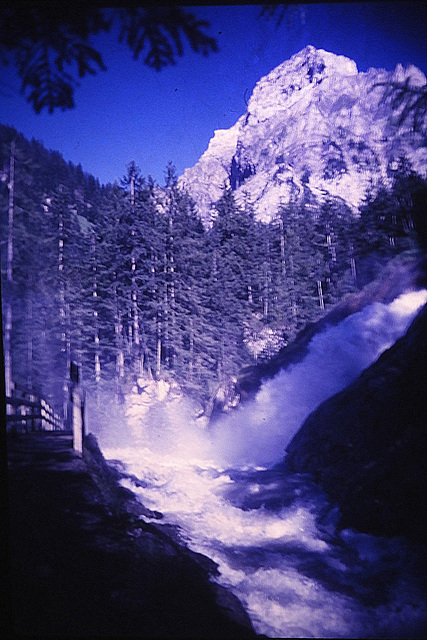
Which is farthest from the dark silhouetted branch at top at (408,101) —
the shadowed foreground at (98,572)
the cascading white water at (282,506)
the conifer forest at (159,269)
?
the shadowed foreground at (98,572)

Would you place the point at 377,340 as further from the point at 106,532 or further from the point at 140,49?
the point at 140,49

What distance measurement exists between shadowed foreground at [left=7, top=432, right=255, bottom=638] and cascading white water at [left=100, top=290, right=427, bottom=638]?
44 centimetres

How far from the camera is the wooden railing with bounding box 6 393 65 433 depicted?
5.35 m

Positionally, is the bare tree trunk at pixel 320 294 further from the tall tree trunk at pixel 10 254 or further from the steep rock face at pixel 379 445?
the tall tree trunk at pixel 10 254

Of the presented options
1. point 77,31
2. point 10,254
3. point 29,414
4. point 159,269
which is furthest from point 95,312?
point 77,31

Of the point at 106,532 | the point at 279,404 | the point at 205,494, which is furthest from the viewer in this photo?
the point at 279,404

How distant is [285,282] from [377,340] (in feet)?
8.34

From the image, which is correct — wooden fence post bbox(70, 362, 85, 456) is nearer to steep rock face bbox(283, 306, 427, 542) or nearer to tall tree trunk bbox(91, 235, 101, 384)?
tall tree trunk bbox(91, 235, 101, 384)

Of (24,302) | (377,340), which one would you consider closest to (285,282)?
(377,340)

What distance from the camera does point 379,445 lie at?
15.9 feet

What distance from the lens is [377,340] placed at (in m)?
6.24

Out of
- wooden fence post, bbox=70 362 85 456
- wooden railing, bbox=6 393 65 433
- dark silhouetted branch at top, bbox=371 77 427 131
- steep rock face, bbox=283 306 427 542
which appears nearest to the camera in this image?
Answer: dark silhouetted branch at top, bbox=371 77 427 131

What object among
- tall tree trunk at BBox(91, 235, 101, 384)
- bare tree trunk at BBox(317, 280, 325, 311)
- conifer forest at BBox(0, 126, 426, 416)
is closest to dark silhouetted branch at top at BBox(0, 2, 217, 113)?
conifer forest at BBox(0, 126, 426, 416)

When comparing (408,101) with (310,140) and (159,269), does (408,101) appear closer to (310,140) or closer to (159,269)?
(310,140)
